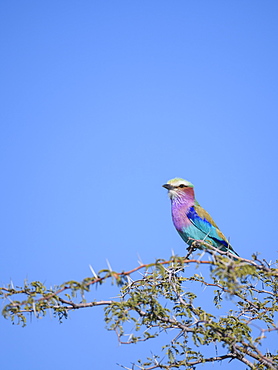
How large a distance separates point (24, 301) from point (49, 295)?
20 cm

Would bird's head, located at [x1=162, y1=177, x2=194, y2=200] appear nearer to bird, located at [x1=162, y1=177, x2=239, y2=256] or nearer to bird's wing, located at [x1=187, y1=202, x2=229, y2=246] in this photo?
bird, located at [x1=162, y1=177, x2=239, y2=256]

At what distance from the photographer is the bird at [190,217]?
24.5 ft

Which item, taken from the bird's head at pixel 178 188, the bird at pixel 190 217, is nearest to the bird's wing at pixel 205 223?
the bird at pixel 190 217

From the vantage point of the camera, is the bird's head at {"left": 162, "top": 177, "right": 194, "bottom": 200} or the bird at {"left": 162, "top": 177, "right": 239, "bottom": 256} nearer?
the bird at {"left": 162, "top": 177, "right": 239, "bottom": 256}

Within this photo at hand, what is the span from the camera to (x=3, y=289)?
4.02 metres

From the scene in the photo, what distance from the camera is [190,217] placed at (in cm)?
754

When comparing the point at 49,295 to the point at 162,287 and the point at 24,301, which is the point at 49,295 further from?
the point at 162,287

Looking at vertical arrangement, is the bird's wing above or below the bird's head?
below

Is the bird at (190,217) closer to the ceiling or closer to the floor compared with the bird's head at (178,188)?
closer to the floor

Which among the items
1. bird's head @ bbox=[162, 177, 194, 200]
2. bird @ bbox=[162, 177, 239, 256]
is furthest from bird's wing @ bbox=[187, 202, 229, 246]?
bird's head @ bbox=[162, 177, 194, 200]

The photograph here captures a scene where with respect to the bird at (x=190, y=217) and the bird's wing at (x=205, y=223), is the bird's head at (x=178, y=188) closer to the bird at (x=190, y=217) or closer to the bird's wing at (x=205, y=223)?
the bird at (x=190, y=217)

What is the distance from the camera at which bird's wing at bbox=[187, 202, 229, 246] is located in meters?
7.45

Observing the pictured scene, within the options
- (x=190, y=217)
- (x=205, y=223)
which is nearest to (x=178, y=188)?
(x=190, y=217)

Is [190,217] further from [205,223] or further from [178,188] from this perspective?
[178,188]
